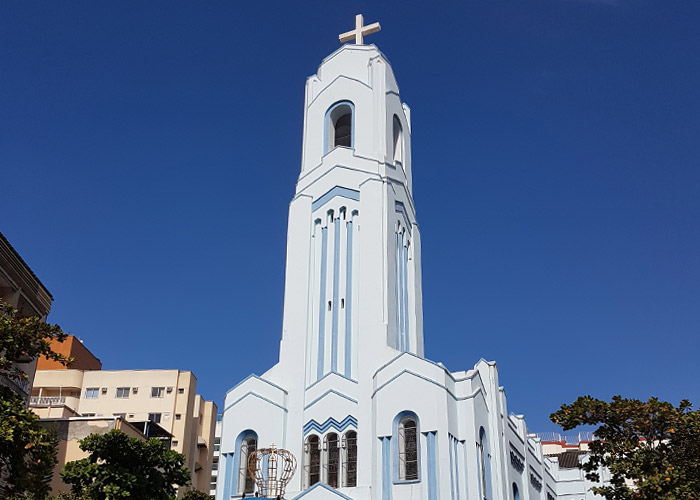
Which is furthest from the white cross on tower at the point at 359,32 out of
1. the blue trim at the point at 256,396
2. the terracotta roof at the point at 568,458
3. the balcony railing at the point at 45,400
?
the terracotta roof at the point at 568,458

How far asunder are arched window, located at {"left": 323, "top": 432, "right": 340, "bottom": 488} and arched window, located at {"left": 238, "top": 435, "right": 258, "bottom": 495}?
101 inches

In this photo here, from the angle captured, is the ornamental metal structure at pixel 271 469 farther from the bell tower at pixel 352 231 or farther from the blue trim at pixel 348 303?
the blue trim at pixel 348 303

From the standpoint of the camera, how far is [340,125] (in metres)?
35.0

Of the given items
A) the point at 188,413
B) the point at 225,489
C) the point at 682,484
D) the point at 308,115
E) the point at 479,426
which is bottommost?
the point at 682,484

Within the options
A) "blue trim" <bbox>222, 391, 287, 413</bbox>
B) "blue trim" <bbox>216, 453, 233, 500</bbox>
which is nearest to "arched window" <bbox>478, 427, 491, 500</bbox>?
"blue trim" <bbox>222, 391, 287, 413</bbox>

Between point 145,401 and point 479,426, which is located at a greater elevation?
point 145,401

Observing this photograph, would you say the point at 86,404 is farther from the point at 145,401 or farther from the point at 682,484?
the point at 682,484

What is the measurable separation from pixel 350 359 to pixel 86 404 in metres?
29.2

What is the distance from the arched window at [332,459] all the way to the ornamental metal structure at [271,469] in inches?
42.7

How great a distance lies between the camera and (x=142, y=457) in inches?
830

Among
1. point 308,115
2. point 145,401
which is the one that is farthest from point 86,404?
point 308,115

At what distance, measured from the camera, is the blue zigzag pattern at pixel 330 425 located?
86.2 ft

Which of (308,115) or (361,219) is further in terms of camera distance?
(308,115)

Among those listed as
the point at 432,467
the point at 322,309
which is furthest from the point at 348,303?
the point at 432,467
